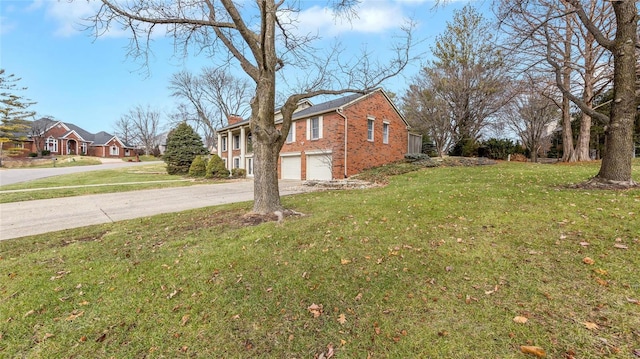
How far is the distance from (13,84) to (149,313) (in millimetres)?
47360

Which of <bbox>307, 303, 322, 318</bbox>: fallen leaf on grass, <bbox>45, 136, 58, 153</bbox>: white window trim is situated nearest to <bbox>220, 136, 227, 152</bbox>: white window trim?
<bbox>307, 303, 322, 318</bbox>: fallen leaf on grass

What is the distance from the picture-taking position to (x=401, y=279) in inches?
126

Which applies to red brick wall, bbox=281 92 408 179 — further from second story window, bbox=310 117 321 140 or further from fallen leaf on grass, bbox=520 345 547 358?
fallen leaf on grass, bbox=520 345 547 358

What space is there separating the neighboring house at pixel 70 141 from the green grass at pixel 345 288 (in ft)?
165

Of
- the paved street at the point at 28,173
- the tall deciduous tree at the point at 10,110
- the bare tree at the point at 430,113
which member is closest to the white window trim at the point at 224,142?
the paved street at the point at 28,173

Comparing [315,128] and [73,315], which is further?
[315,128]

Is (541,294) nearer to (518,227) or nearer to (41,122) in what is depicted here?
(518,227)

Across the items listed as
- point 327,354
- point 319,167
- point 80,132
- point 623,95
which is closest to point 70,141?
point 80,132

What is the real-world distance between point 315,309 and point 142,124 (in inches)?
2537

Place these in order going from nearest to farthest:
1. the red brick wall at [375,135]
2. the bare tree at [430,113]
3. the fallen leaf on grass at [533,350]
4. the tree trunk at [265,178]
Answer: the fallen leaf on grass at [533,350] < the tree trunk at [265,178] < the red brick wall at [375,135] < the bare tree at [430,113]

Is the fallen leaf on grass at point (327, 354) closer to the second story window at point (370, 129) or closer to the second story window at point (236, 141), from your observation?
the second story window at point (370, 129)

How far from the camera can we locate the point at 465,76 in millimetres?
17438

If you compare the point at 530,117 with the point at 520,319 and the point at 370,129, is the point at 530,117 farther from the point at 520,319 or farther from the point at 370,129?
the point at 520,319

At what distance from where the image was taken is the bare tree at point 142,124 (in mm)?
53812
